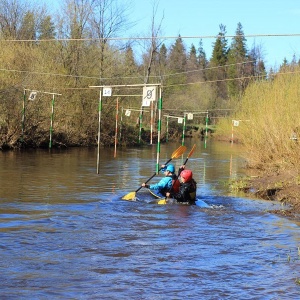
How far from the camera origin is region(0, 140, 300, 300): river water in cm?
773

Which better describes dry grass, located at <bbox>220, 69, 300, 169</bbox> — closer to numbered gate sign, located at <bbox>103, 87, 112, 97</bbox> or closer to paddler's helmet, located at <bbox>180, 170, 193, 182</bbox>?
paddler's helmet, located at <bbox>180, 170, 193, 182</bbox>

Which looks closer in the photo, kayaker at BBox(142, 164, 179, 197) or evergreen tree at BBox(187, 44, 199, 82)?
kayaker at BBox(142, 164, 179, 197)

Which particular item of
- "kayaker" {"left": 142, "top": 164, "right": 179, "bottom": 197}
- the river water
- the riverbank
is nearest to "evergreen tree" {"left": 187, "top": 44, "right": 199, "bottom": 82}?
the riverbank

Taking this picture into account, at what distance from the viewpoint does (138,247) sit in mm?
10141

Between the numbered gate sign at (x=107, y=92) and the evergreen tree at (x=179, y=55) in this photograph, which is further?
the evergreen tree at (x=179, y=55)

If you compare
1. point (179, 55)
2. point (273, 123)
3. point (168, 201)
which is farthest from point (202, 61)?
point (168, 201)

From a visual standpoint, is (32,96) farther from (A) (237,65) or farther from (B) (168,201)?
(A) (237,65)

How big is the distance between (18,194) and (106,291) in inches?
372

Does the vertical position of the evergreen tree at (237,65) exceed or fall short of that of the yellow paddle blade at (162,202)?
it exceeds it

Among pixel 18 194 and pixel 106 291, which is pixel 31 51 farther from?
pixel 106 291

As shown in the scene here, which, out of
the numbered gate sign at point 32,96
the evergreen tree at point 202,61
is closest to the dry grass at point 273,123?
the numbered gate sign at point 32,96

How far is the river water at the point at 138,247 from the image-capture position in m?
7.73

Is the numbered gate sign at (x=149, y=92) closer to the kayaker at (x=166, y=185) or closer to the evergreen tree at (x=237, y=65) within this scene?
the kayaker at (x=166, y=185)

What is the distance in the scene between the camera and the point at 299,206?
14.8m
